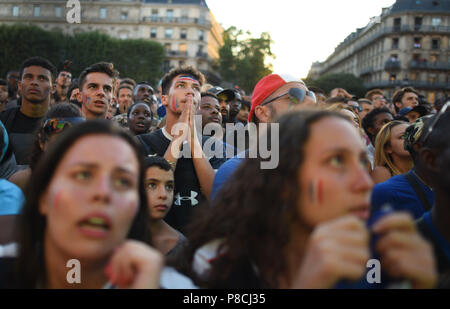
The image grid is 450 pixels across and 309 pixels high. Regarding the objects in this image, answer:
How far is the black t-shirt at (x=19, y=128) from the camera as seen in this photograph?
4126 millimetres

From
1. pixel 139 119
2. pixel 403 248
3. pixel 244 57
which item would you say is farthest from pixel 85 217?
pixel 244 57

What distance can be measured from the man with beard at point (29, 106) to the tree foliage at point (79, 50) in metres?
23.8

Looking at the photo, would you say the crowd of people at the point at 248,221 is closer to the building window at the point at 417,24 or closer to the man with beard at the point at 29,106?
the man with beard at the point at 29,106

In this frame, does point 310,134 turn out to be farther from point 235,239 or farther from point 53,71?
point 53,71

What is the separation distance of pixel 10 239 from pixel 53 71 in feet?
12.9

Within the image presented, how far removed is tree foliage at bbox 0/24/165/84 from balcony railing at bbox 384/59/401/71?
1371 inches

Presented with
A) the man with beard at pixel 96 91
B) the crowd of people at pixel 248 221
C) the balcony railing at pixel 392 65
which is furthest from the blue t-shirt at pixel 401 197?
the balcony railing at pixel 392 65

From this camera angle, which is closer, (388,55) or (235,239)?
(235,239)

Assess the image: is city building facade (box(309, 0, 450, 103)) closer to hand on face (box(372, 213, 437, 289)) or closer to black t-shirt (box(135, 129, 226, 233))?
black t-shirt (box(135, 129, 226, 233))

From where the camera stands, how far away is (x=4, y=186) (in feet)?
7.61

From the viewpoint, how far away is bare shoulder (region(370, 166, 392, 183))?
366cm

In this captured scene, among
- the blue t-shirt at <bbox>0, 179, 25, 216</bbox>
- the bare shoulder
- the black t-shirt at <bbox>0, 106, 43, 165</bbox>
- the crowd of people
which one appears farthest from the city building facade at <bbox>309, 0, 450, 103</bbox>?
the crowd of people

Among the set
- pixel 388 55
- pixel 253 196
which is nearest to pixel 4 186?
pixel 253 196
